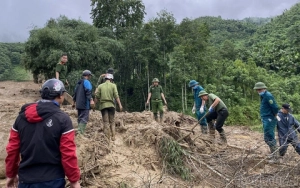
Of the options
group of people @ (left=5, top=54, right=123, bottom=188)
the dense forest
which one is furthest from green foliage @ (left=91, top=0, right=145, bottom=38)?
group of people @ (left=5, top=54, right=123, bottom=188)

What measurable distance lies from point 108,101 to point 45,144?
3.66 meters

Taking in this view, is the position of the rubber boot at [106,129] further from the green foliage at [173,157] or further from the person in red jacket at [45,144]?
the person in red jacket at [45,144]

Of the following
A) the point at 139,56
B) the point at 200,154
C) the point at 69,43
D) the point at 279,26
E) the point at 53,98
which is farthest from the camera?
the point at 279,26

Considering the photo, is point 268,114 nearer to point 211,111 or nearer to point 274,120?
point 274,120

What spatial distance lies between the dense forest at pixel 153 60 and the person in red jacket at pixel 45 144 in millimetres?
14387

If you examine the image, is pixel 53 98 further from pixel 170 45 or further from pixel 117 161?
pixel 170 45

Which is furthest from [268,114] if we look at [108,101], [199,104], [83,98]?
[83,98]

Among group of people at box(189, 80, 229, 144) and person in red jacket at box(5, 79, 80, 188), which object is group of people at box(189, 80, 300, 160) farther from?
person in red jacket at box(5, 79, 80, 188)

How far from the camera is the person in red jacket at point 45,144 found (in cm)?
248

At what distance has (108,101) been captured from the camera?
614 centimetres

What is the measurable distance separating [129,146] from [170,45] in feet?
55.8

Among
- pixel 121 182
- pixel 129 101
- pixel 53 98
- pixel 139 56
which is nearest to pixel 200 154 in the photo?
pixel 121 182

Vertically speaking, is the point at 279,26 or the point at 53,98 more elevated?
Result: the point at 279,26

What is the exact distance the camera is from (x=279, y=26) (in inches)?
1689
